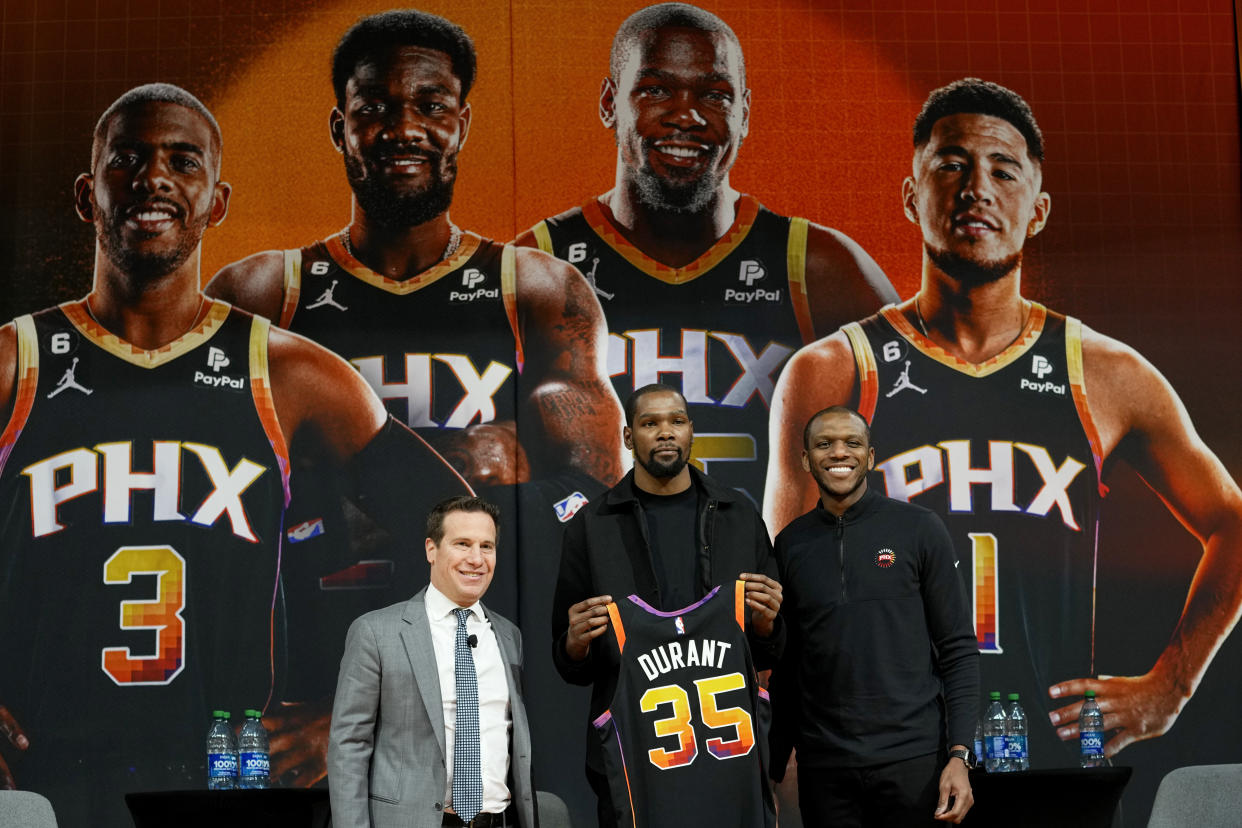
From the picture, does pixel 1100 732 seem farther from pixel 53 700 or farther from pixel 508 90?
pixel 53 700

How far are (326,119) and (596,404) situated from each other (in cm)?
154

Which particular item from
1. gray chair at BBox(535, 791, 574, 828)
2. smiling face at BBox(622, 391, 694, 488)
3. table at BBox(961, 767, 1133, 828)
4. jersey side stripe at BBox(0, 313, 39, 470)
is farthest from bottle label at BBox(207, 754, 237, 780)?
table at BBox(961, 767, 1133, 828)

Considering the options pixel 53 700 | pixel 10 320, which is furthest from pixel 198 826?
pixel 10 320

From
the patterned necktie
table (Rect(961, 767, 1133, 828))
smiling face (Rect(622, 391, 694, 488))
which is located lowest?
table (Rect(961, 767, 1133, 828))

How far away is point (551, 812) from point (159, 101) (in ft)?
10.3

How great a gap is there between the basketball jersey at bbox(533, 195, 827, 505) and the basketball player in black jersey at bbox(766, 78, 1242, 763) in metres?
0.12

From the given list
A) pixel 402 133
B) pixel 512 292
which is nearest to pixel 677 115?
pixel 512 292

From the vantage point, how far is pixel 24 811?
3.62m

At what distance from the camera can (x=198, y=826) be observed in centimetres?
376

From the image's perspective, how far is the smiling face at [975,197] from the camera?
5031mm

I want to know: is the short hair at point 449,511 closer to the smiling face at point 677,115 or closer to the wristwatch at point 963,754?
the wristwatch at point 963,754

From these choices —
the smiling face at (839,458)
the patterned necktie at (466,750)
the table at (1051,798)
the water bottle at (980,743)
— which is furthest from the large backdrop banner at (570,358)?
the patterned necktie at (466,750)

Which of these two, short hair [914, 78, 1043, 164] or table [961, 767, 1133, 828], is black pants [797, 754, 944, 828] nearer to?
table [961, 767, 1133, 828]

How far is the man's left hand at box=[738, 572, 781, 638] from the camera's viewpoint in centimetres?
320
